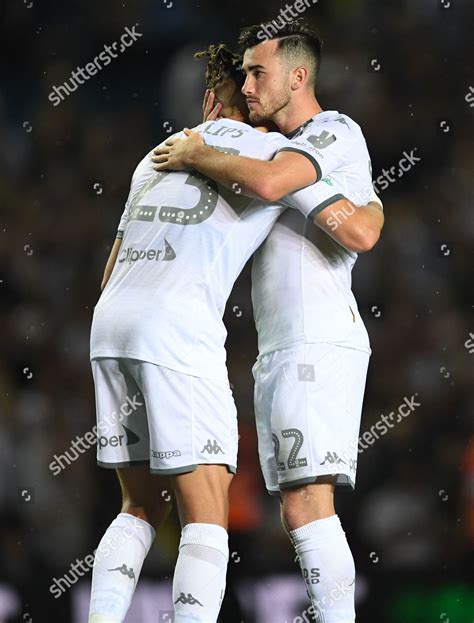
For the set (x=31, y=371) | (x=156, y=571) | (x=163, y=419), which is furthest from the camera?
(x=31, y=371)

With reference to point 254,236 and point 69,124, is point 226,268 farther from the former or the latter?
point 69,124

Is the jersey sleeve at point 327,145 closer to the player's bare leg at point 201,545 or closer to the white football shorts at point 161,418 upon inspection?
the white football shorts at point 161,418

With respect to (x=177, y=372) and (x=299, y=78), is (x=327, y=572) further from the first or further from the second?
(x=299, y=78)

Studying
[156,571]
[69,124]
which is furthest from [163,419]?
[69,124]

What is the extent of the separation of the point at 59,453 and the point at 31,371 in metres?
0.37

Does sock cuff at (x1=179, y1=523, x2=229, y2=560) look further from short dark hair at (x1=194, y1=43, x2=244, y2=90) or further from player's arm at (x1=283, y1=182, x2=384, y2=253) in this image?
short dark hair at (x1=194, y1=43, x2=244, y2=90)

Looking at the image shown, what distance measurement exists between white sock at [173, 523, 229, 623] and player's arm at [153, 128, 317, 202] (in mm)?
833

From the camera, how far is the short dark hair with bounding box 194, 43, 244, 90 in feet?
9.32

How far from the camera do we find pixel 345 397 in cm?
266

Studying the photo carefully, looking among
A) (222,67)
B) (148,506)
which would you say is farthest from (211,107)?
(148,506)

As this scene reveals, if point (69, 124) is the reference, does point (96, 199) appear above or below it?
below

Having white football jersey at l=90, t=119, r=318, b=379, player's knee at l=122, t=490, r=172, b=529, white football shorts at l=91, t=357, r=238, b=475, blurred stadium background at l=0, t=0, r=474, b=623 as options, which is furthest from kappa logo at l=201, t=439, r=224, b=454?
blurred stadium background at l=0, t=0, r=474, b=623

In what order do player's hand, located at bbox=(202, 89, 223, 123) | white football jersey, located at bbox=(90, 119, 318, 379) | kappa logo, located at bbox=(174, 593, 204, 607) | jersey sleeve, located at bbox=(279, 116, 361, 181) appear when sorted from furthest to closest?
player's hand, located at bbox=(202, 89, 223, 123) → jersey sleeve, located at bbox=(279, 116, 361, 181) → white football jersey, located at bbox=(90, 119, 318, 379) → kappa logo, located at bbox=(174, 593, 204, 607)

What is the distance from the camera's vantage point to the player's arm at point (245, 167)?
2443 millimetres
